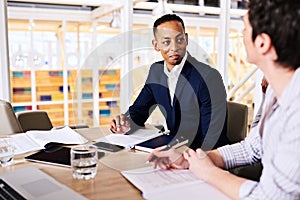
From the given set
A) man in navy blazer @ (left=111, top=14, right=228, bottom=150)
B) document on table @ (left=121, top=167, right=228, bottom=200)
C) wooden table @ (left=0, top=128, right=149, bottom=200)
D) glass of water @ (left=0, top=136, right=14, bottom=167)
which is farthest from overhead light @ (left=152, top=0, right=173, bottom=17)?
document on table @ (left=121, top=167, right=228, bottom=200)

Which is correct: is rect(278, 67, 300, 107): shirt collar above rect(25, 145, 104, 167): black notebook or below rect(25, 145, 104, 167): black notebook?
above

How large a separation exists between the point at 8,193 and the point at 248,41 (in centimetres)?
84

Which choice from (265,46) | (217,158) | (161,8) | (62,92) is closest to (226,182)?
(217,158)

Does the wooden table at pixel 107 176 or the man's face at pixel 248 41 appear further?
the wooden table at pixel 107 176

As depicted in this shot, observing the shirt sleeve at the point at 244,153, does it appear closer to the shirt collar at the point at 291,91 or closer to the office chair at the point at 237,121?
the shirt collar at the point at 291,91

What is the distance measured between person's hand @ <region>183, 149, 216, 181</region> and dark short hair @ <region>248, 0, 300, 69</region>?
410 mm

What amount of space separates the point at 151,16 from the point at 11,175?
289 centimetres

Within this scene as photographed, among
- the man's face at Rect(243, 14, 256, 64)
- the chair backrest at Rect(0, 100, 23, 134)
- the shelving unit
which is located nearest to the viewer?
the man's face at Rect(243, 14, 256, 64)

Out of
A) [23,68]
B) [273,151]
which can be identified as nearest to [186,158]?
[273,151]

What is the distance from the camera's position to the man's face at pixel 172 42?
78.7 inches

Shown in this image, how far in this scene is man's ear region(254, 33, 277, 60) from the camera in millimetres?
857

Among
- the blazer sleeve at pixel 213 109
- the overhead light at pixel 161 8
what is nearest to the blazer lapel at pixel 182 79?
the blazer sleeve at pixel 213 109

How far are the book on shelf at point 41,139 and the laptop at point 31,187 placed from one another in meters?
0.33

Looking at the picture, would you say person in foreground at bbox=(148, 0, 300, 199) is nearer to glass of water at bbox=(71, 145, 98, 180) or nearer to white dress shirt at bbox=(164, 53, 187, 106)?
glass of water at bbox=(71, 145, 98, 180)
